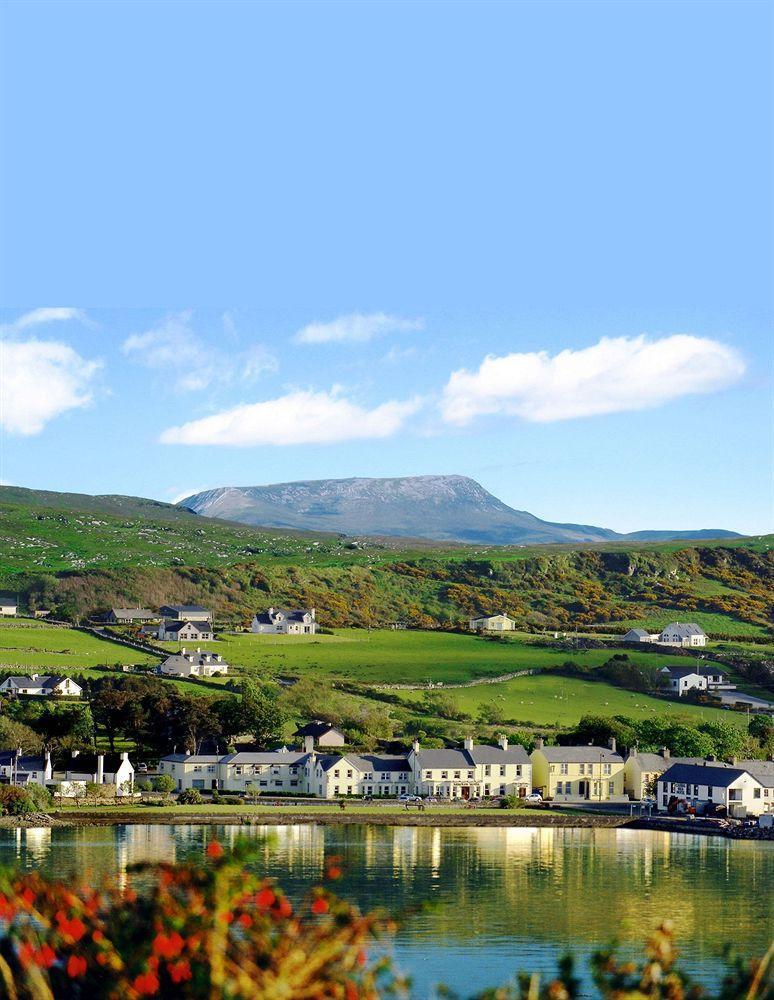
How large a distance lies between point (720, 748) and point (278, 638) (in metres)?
36.3

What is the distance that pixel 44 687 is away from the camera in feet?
248

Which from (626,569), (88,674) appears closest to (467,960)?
(88,674)

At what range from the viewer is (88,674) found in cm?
7975

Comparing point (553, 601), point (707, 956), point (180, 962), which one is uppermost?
point (553, 601)

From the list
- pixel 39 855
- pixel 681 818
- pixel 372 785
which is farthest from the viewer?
pixel 372 785

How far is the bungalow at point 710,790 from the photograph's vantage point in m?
65.1

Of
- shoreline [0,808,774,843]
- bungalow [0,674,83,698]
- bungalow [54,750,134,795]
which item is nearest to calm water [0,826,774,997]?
shoreline [0,808,774,843]

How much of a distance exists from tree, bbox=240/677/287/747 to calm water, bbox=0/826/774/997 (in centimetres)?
1356

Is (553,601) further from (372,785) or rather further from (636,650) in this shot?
(372,785)

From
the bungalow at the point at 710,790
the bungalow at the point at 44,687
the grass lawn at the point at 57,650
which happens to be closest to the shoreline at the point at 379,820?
the bungalow at the point at 710,790

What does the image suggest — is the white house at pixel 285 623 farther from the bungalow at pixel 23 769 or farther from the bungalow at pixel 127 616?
the bungalow at pixel 23 769

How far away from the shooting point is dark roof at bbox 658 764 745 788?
65.9 metres

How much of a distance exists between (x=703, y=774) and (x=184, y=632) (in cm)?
4109

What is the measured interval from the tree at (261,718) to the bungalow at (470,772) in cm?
671
